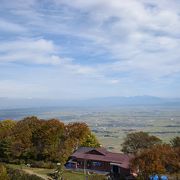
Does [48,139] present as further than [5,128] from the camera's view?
No

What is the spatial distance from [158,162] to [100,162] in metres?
11.0

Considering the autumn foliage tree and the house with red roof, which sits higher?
the autumn foliage tree

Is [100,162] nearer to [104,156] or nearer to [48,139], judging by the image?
[104,156]

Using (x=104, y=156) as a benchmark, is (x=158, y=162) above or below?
above

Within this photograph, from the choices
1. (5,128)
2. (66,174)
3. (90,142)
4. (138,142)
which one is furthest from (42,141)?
(138,142)

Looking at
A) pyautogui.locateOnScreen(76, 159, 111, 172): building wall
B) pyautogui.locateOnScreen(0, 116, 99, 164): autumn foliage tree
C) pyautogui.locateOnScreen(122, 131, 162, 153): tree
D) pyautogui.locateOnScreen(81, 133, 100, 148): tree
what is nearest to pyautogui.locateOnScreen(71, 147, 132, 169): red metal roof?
pyautogui.locateOnScreen(76, 159, 111, 172): building wall

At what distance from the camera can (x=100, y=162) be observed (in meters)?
38.6

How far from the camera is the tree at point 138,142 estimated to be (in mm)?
44688

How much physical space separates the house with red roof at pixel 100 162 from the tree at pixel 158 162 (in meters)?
6.36

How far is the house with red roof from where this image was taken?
36.7 m

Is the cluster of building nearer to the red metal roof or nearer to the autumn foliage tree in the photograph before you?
the red metal roof

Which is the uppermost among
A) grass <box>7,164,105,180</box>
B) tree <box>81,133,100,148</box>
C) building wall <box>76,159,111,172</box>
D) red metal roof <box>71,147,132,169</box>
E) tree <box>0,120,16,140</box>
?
tree <box>0,120,16,140</box>

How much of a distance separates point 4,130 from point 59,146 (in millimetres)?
9284

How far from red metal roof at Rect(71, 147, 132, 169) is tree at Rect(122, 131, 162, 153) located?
6190mm
